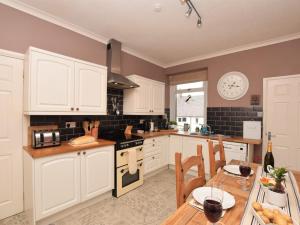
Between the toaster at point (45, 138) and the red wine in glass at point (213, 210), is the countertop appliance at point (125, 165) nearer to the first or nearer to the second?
the toaster at point (45, 138)

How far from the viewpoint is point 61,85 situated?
2.04m

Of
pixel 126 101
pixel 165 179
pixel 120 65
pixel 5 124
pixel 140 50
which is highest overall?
pixel 140 50

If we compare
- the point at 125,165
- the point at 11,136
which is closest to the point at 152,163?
the point at 125,165

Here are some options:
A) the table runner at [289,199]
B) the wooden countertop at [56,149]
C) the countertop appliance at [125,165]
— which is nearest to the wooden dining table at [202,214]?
the table runner at [289,199]

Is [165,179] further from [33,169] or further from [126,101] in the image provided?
[33,169]

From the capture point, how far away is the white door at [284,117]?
104 inches

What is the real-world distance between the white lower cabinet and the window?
964 millimetres

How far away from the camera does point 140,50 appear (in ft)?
11.2

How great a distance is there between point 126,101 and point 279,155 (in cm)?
289

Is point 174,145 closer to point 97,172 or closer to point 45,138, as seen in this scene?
point 97,172

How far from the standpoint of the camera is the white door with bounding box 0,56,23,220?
6.10 feet

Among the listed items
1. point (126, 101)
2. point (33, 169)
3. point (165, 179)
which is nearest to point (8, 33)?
point (33, 169)

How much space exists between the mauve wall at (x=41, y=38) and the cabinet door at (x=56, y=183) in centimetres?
145

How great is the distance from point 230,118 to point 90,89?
2683mm
